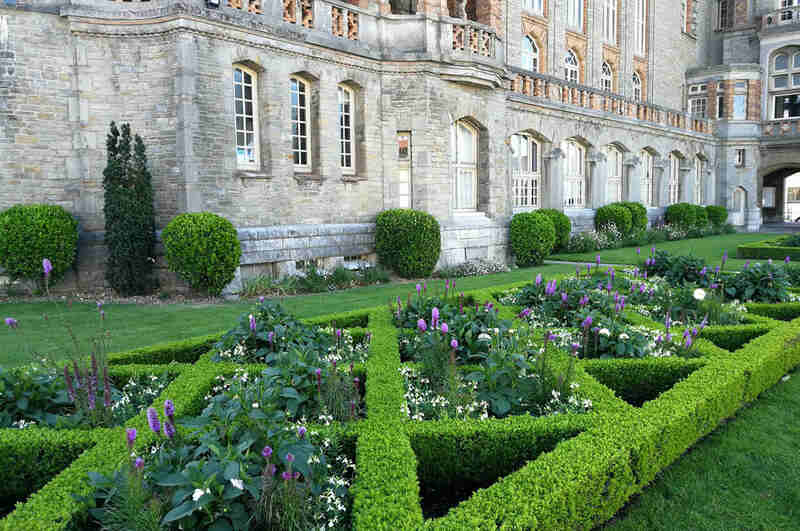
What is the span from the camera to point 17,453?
330 cm

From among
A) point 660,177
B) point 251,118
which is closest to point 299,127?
point 251,118

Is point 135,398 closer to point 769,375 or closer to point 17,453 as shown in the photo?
point 17,453

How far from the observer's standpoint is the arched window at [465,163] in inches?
623

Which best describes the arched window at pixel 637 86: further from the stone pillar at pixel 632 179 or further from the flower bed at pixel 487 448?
the flower bed at pixel 487 448

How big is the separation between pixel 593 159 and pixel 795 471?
20.7m

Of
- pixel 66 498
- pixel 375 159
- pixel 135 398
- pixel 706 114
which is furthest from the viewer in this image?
pixel 706 114

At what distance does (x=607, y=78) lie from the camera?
28234 millimetres

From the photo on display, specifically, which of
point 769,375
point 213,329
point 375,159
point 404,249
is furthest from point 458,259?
point 769,375

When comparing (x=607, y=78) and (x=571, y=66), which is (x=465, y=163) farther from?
(x=607, y=78)

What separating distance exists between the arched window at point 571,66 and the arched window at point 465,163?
1176 cm

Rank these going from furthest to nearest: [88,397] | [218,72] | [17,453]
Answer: [218,72], [88,397], [17,453]

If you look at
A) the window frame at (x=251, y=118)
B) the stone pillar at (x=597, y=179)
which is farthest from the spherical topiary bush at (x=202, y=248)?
the stone pillar at (x=597, y=179)

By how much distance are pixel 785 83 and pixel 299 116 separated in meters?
33.4

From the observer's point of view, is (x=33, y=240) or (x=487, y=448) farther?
(x=33, y=240)
